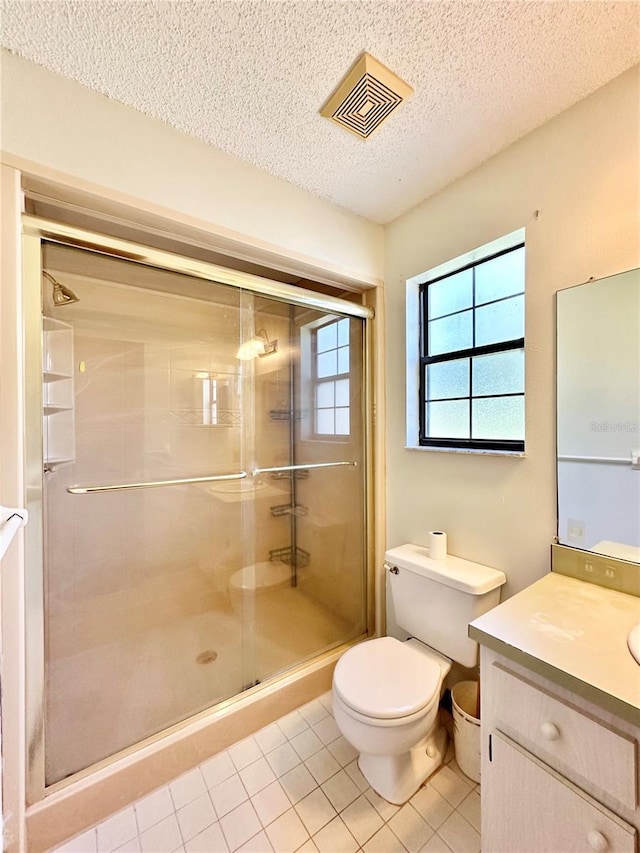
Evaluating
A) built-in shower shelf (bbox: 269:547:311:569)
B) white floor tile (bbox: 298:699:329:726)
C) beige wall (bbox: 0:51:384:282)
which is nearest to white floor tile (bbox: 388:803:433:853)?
white floor tile (bbox: 298:699:329:726)

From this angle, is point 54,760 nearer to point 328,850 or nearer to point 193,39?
point 328,850

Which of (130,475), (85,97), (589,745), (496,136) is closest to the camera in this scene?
(589,745)

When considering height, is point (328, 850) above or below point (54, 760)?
below

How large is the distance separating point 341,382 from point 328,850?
196 cm

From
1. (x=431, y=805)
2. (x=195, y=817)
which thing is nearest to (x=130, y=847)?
(x=195, y=817)

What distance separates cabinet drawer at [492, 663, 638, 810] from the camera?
2.25 ft

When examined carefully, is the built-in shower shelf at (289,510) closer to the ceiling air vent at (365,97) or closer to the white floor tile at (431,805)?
the white floor tile at (431,805)

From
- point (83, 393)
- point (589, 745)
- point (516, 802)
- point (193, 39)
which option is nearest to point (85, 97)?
point (193, 39)

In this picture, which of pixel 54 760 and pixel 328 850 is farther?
pixel 54 760

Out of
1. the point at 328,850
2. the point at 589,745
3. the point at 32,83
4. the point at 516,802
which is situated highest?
the point at 32,83

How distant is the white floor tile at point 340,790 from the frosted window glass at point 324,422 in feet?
5.19

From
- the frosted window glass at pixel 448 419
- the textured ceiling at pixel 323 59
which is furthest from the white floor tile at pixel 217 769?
Result: the textured ceiling at pixel 323 59

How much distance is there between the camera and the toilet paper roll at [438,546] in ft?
5.07

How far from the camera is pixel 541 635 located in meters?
0.89
